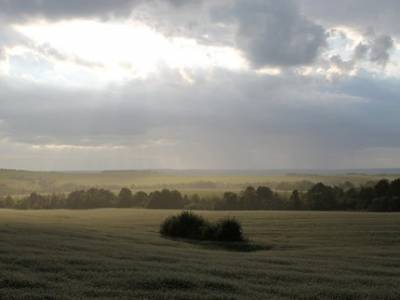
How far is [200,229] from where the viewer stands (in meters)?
40.2

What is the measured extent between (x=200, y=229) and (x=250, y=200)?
50854 mm

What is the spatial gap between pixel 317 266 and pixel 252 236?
19317 mm

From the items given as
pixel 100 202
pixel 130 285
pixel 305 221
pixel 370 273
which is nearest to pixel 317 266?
pixel 370 273

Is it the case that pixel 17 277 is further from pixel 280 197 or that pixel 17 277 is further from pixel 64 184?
pixel 64 184

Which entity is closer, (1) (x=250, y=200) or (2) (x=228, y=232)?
(2) (x=228, y=232)

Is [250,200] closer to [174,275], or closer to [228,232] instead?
[228,232]

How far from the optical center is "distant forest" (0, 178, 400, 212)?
81.8m

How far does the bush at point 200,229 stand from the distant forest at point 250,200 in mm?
45775

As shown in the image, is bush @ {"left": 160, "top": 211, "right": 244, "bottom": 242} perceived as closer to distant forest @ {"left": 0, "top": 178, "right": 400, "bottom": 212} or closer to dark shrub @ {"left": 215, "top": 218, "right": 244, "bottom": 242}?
dark shrub @ {"left": 215, "top": 218, "right": 244, "bottom": 242}

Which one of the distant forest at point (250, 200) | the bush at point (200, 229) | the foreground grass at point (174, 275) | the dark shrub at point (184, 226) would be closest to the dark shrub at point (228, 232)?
the bush at point (200, 229)

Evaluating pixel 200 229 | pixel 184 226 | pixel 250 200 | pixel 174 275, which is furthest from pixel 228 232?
pixel 250 200

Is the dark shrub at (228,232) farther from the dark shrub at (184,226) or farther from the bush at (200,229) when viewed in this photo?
the dark shrub at (184,226)

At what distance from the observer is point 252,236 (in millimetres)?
40656

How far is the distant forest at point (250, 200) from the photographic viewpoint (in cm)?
8181
